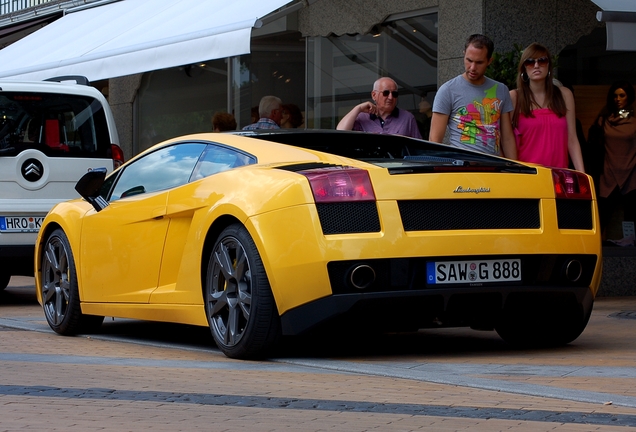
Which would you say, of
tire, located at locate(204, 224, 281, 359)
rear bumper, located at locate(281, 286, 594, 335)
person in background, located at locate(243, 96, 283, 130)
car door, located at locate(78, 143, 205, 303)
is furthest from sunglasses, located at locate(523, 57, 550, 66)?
tire, located at locate(204, 224, 281, 359)

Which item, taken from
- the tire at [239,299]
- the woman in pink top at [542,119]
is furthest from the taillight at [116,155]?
the tire at [239,299]

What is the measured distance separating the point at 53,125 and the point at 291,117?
11.3ft

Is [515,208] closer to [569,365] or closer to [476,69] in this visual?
[569,365]

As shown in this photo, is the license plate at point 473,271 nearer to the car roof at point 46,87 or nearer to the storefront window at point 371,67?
the car roof at point 46,87

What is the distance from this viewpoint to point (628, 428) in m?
4.46

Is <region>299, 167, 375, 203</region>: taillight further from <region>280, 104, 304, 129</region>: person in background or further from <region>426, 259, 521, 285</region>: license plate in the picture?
<region>280, 104, 304, 129</region>: person in background

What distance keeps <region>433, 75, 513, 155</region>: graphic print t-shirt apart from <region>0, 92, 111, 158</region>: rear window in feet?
12.8

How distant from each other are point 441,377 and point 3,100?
6.66 metres

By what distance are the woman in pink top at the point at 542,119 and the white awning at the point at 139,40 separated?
2859 mm

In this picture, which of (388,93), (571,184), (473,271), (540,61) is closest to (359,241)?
(473,271)

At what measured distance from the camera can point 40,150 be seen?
37.0 feet

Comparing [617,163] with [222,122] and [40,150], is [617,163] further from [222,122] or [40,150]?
[40,150]

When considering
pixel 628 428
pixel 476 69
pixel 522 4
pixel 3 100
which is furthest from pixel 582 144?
pixel 628 428

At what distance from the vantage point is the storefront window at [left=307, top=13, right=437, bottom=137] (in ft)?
43.1
